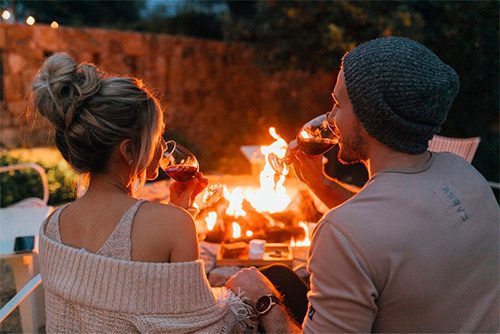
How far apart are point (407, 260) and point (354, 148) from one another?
0.43 m

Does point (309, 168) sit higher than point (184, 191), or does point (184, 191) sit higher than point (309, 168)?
point (309, 168)

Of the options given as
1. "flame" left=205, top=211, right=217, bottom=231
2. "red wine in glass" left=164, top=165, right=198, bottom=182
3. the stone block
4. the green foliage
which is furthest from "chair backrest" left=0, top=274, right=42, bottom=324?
the stone block

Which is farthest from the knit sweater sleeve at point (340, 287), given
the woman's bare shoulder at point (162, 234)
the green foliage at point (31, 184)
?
the green foliage at point (31, 184)

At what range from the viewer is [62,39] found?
7.70m

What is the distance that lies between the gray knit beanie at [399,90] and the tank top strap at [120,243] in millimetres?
817

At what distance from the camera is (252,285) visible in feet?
6.64

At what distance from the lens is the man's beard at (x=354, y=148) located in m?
1.53

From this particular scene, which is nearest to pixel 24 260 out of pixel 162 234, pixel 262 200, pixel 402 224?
pixel 262 200

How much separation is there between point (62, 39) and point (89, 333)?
278 inches

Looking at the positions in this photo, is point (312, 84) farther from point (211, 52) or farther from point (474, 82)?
point (474, 82)

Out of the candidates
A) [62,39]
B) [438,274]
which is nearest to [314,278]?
[438,274]

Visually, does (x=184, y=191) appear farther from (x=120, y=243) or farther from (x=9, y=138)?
(x=9, y=138)

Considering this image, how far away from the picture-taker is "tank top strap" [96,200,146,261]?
1573 mm

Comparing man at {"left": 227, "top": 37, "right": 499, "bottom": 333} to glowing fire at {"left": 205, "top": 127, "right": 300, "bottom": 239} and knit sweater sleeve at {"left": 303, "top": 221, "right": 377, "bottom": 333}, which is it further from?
glowing fire at {"left": 205, "top": 127, "right": 300, "bottom": 239}
